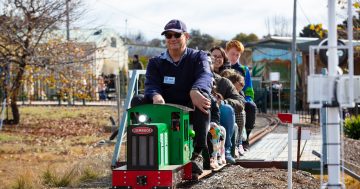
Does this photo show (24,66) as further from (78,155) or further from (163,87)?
(163,87)

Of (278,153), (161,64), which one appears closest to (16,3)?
(278,153)

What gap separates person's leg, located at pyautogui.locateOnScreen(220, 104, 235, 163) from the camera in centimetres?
1029

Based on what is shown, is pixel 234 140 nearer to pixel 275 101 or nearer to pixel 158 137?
pixel 158 137

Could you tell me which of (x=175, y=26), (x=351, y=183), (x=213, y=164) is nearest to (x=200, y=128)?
(x=213, y=164)

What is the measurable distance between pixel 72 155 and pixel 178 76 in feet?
32.9

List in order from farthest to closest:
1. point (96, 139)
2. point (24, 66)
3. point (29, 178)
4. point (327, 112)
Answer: point (24, 66), point (96, 139), point (29, 178), point (327, 112)

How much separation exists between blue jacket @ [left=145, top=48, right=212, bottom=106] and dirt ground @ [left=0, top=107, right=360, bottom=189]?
1.08 m

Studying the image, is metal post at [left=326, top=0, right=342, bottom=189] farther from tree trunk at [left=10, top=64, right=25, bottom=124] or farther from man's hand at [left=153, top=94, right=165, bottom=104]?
tree trunk at [left=10, top=64, right=25, bottom=124]

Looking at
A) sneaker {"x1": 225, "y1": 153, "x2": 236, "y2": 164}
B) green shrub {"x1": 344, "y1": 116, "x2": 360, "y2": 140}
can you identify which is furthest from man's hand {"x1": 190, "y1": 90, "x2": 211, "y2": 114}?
green shrub {"x1": 344, "y1": 116, "x2": 360, "y2": 140}

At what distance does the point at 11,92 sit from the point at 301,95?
1525cm

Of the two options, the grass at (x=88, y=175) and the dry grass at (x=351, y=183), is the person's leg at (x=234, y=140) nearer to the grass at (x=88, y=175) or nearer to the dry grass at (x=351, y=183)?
the dry grass at (x=351, y=183)

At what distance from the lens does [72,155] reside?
18266 millimetres

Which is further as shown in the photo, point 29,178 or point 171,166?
point 29,178

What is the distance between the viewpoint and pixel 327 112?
5.29 meters
